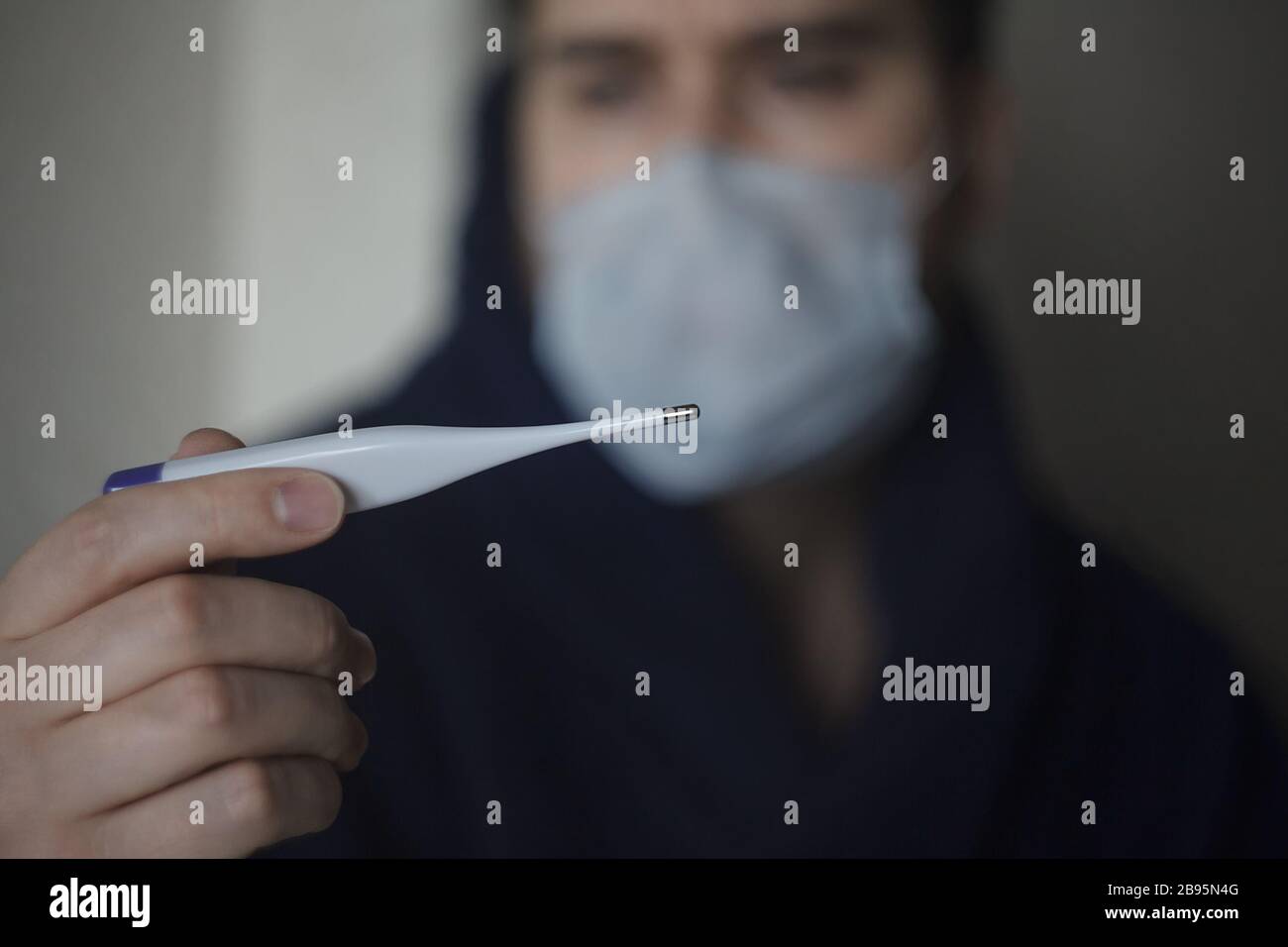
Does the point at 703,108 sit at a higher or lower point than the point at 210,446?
higher

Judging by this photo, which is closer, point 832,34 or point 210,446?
point 210,446

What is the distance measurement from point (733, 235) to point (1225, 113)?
294 mm

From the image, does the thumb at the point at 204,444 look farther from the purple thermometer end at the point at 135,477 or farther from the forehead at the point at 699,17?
the forehead at the point at 699,17

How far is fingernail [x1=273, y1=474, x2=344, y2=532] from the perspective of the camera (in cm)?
24

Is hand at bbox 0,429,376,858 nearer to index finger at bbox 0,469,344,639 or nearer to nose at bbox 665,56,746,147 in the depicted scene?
index finger at bbox 0,469,344,639

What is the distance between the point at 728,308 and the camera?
44 centimetres

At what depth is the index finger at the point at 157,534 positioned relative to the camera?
24cm

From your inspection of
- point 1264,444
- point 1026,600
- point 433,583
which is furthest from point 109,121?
point 1264,444

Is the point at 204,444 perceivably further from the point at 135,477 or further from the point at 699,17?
the point at 699,17

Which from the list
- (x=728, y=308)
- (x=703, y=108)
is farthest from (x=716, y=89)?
(x=728, y=308)

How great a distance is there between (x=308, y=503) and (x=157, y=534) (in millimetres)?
43

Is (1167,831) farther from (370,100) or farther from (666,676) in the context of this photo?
(370,100)

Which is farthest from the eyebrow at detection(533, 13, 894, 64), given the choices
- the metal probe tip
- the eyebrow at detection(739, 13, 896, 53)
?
the metal probe tip

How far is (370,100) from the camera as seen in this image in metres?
0.49
